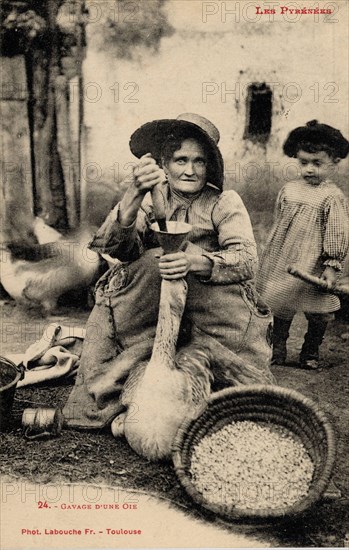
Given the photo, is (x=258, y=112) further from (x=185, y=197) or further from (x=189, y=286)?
(x=189, y=286)

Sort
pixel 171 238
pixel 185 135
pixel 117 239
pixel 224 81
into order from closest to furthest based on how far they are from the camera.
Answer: pixel 171 238, pixel 117 239, pixel 185 135, pixel 224 81

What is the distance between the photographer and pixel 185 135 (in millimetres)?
2904

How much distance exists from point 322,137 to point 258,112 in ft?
1.78

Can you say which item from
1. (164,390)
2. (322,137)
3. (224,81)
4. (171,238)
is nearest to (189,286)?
(171,238)

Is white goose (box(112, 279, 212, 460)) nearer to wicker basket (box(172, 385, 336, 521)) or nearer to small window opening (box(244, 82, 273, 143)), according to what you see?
wicker basket (box(172, 385, 336, 521))

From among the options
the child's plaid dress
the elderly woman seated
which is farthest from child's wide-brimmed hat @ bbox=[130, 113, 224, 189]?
the child's plaid dress

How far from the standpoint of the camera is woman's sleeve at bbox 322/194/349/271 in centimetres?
353

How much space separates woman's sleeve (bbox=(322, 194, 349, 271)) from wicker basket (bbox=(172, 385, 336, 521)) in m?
1.19

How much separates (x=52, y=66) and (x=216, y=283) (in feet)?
6.14

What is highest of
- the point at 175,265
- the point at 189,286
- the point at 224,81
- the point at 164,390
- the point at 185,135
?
the point at 224,81

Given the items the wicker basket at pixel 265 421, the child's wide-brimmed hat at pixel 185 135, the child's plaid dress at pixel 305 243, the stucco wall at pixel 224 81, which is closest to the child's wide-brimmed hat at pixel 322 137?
the child's plaid dress at pixel 305 243

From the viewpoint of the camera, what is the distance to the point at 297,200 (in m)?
3.66

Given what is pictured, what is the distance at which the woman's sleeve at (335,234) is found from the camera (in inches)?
139

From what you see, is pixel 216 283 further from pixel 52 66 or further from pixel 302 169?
pixel 52 66
